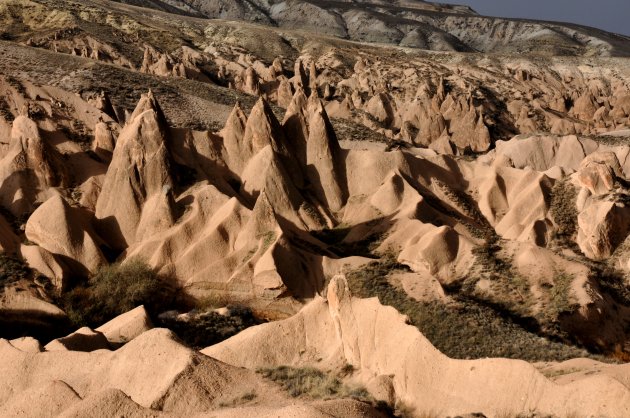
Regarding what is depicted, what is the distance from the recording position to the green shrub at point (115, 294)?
2734cm

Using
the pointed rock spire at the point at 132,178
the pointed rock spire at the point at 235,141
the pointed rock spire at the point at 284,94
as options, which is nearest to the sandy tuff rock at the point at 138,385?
the pointed rock spire at the point at 132,178

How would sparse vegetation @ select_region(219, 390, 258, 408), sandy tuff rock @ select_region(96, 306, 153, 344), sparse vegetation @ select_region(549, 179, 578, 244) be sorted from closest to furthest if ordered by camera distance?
sparse vegetation @ select_region(219, 390, 258, 408) → sandy tuff rock @ select_region(96, 306, 153, 344) → sparse vegetation @ select_region(549, 179, 578, 244)

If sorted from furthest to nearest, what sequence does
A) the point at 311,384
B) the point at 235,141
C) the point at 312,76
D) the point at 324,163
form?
the point at 312,76 → the point at 324,163 → the point at 235,141 → the point at 311,384

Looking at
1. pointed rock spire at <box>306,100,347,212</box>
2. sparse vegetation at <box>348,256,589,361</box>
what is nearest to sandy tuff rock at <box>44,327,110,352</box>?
sparse vegetation at <box>348,256,589,361</box>

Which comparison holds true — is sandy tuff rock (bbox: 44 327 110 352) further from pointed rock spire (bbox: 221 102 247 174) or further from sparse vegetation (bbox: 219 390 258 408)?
pointed rock spire (bbox: 221 102 247 174)

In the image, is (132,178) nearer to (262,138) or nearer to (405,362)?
(262,138)

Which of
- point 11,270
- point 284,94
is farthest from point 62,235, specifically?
point 284,94

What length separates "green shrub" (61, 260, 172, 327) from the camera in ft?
89.7

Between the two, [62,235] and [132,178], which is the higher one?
[132,178]

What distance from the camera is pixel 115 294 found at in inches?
1105

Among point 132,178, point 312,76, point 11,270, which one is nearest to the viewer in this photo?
point 11,270

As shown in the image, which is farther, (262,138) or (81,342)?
(262,138)

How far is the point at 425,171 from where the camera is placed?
4075cm

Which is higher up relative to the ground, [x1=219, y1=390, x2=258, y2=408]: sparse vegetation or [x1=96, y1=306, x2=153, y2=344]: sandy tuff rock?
[x1=219, y1=390, x2=258, y2=408]: sparse vegetation
